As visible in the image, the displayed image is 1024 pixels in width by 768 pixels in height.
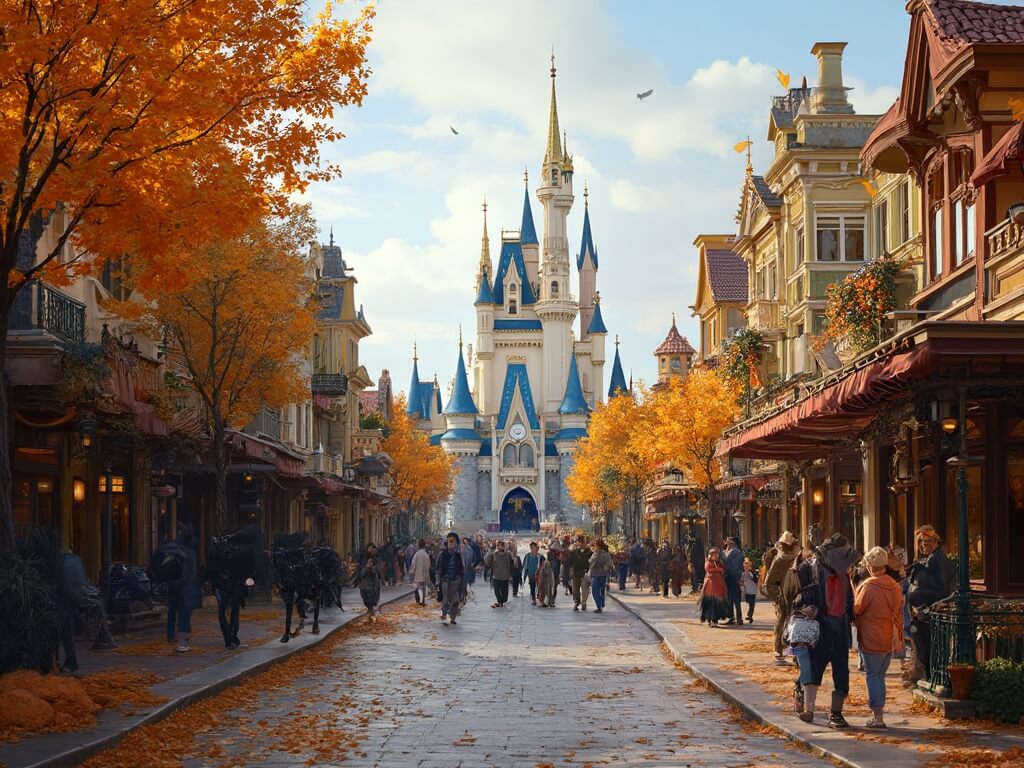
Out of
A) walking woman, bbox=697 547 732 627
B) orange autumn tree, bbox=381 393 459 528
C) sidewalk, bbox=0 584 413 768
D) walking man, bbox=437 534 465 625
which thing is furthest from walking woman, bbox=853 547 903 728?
orange autumn tree, bbox=381 393 459 528

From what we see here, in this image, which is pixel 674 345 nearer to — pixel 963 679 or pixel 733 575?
pixel 733 575

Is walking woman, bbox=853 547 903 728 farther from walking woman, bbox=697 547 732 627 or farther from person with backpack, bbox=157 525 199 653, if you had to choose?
walking woman, bbox=697 547 732 627

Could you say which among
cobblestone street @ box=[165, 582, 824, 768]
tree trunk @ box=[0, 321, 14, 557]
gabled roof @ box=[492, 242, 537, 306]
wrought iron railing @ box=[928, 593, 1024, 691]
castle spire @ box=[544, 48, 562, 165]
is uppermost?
castle spire @ box=[544, 48, 562, 165]

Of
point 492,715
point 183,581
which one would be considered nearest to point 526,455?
point 183,581

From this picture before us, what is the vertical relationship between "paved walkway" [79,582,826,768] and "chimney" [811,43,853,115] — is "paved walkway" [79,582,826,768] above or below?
below

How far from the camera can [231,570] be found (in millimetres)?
21078

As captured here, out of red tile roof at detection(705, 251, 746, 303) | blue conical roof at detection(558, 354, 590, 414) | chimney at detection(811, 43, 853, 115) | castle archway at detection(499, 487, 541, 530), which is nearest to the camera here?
chimney at detection(811, 43, 853, 115)

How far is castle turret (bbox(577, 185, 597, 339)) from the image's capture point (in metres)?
173

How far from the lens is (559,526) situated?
138 metres

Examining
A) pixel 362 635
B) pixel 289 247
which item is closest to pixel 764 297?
pixel 289 247

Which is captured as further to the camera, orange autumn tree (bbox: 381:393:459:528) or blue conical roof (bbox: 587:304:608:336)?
blue conical roof (bbox: 587:304:608:336)

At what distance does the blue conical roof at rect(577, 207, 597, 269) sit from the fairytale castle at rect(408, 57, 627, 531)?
12cm

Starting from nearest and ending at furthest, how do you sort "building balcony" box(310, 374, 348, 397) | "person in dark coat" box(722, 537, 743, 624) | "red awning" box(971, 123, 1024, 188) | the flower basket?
the flower basket < "red awning" box(971, 123, 1024, 188) < "person in dark coat" box(722, 537, 743, 624) < "building balcony" box(310, 374, 348, 397)

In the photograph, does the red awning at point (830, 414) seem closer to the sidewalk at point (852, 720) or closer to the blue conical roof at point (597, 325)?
the sidewalk at point (852, 720)
